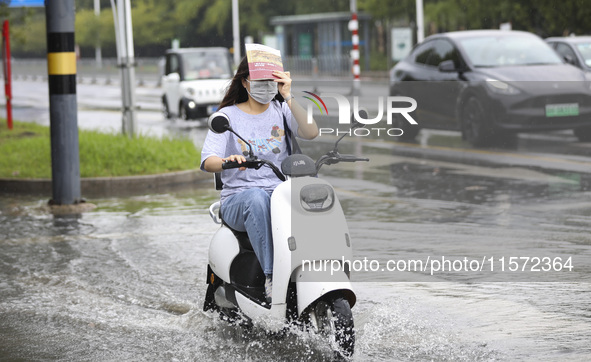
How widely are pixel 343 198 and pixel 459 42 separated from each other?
6.66m

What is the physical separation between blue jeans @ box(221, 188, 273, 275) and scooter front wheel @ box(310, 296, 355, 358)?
0.39m

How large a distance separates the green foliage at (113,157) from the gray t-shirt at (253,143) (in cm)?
682

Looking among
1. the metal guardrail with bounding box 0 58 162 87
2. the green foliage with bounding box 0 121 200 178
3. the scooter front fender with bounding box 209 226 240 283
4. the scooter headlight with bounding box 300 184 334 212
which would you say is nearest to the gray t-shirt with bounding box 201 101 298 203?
the scooter front fender with bounding box 209 226 240 283

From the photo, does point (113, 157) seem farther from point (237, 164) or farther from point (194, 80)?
point (194, 80)

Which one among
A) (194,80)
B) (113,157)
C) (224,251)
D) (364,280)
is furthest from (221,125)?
(194,80)

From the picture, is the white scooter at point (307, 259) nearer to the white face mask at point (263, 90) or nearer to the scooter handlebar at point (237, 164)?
the scooter handlebar at point (237, 164)

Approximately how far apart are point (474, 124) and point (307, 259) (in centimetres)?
1089

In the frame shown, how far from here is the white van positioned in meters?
22.5

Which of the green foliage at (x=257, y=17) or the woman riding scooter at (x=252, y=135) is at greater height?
the green foliage at (x=257, y=17)

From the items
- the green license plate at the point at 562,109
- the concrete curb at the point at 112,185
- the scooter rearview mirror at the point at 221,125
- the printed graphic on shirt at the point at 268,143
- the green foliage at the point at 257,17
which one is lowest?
the concrete curb at the point at 112,185

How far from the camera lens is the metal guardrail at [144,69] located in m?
40.1

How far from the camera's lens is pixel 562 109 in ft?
49.0

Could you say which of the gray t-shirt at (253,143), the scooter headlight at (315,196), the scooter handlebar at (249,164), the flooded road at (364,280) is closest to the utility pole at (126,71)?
the flooded road at (364,280)

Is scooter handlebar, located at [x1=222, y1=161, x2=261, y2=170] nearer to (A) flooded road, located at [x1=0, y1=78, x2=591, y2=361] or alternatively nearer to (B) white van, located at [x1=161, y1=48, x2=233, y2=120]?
(A) flooded road, located at [x1=0, y1=78, x2=591, y2=361]
